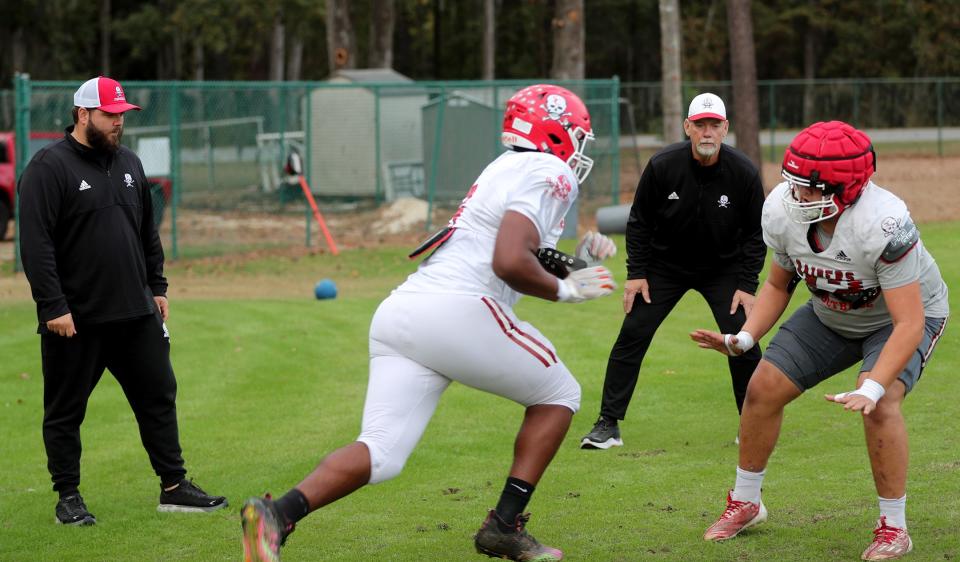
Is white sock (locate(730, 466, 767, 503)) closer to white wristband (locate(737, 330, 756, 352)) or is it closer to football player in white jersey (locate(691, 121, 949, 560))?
football player in white jersey (locate(691, 121, 949, 560))

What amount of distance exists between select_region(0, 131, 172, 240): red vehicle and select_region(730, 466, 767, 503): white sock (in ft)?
48.8

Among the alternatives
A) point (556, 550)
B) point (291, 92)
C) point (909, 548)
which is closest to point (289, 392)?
point (556, 550)

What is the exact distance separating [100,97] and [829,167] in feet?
11.0

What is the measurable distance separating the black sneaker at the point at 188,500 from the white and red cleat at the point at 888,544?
10.3 ft

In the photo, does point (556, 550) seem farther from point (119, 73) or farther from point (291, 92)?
point (119, 73)

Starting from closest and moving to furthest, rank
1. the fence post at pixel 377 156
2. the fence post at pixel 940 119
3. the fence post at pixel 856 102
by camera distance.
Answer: the fence post at pixel 377 156
the fence post at pixel 940 119
the fence post at pixel 856 102

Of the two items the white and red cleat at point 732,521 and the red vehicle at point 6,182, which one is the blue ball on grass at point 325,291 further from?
the white and red cleat at point 732,521

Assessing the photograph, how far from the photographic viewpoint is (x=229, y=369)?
10.4 meters

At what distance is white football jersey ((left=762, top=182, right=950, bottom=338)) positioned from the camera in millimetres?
4734

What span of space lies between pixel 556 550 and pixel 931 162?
30243mm

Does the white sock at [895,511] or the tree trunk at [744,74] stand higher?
the tree trunk at [744,74]

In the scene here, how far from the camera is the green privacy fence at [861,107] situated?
110ft

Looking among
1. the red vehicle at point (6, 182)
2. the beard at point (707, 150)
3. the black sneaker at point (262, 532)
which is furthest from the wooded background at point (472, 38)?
the black sneaker at point (262, 532)

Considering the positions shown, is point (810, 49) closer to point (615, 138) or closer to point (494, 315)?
point (615, 138)
